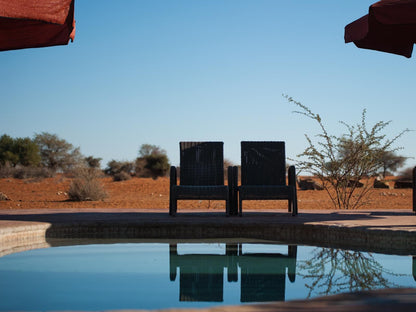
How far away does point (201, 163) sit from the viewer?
24.6ft

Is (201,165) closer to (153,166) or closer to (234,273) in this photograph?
(234,273)

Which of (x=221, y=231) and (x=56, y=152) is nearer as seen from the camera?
(x=221, y=231)

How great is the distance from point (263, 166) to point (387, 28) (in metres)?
2.57

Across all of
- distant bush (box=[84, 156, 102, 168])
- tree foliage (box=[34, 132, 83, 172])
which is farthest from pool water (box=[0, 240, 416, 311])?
distant bush (box=[84, 156, 102, 168])

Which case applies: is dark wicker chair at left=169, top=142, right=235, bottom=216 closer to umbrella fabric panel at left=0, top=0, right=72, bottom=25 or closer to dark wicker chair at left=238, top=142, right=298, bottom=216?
dark wicker chair at left=238, top=142, right=298, bottom=216

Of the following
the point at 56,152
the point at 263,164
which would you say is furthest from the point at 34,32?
the point at 56,152

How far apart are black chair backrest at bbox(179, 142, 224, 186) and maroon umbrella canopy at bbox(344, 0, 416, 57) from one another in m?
2.56

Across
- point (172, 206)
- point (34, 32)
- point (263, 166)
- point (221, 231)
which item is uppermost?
point (34, 32)

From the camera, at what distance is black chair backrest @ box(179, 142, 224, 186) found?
7.45 m

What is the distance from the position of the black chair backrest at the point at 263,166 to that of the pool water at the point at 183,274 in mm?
2074

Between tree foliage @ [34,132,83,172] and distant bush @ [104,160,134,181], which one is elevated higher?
tree foliage @ [34,132,83,172]

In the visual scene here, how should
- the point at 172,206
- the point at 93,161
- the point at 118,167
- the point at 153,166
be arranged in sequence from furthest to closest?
the point at 93,161
the point at 118,167
the point at 153,166
the point at 172,206

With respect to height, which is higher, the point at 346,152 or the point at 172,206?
the point at 346,152

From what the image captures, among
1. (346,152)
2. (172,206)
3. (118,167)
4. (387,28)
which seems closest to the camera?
(387,28)
